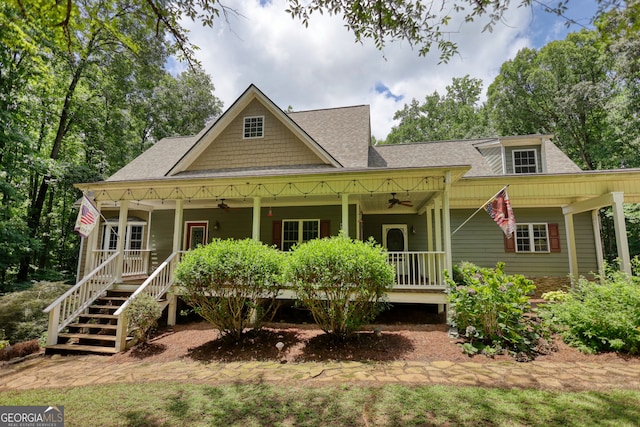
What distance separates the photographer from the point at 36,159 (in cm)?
1180

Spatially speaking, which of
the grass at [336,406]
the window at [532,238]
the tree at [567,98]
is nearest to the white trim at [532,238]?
the window at [532,238]

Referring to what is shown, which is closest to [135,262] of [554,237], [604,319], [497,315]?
[497,315]

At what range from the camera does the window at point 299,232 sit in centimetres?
1123

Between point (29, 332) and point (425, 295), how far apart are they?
9.71m

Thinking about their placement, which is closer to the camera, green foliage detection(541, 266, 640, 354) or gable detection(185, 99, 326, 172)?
green foliage detection(541, 266, 640, 354)

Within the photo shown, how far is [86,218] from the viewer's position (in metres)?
7.47

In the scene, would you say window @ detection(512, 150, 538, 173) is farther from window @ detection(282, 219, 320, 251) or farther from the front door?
the front door

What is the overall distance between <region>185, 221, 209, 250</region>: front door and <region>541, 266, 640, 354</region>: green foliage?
1085 cm

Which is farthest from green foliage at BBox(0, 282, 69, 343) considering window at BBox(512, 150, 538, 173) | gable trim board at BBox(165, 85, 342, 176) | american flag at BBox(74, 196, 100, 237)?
window at BBox(512, 150, 538, 173)

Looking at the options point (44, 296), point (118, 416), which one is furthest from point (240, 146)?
point (118, 416)

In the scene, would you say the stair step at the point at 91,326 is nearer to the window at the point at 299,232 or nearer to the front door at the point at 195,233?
the front door at the point at 195,233

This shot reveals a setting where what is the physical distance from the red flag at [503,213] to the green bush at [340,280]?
2.94 m

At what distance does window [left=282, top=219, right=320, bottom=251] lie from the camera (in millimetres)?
11227

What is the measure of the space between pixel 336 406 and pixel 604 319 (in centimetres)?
521
